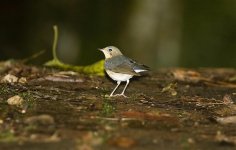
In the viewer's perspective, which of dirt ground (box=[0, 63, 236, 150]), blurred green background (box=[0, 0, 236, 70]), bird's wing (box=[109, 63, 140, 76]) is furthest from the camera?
blurred green background (box=[0, 0, 236, 70])

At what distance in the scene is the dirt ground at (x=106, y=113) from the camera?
4.29 meters

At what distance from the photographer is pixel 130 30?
1630 cm

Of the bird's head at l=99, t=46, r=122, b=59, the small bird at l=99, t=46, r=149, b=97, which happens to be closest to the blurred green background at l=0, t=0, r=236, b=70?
the bird's head at l=99, t=46, r=122, b=59

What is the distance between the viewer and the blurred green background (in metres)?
15.6

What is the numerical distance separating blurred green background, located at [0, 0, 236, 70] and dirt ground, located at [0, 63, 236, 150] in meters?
7.70

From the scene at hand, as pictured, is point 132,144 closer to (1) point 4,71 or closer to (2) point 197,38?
(1) point 4,71

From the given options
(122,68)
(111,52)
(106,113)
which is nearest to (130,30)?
(111,52)

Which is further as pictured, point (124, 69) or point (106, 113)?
point (124, 69)

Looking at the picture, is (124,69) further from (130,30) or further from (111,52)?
(130,30)

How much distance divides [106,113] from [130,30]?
36.5ft

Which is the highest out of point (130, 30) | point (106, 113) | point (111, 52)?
point (111, 52)

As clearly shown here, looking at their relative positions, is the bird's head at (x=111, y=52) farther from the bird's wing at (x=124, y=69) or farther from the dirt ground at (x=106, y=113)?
the bird's wing at (x=124, y=69)

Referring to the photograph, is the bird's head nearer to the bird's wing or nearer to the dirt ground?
the dirt ground

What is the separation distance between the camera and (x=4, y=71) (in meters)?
7.61
